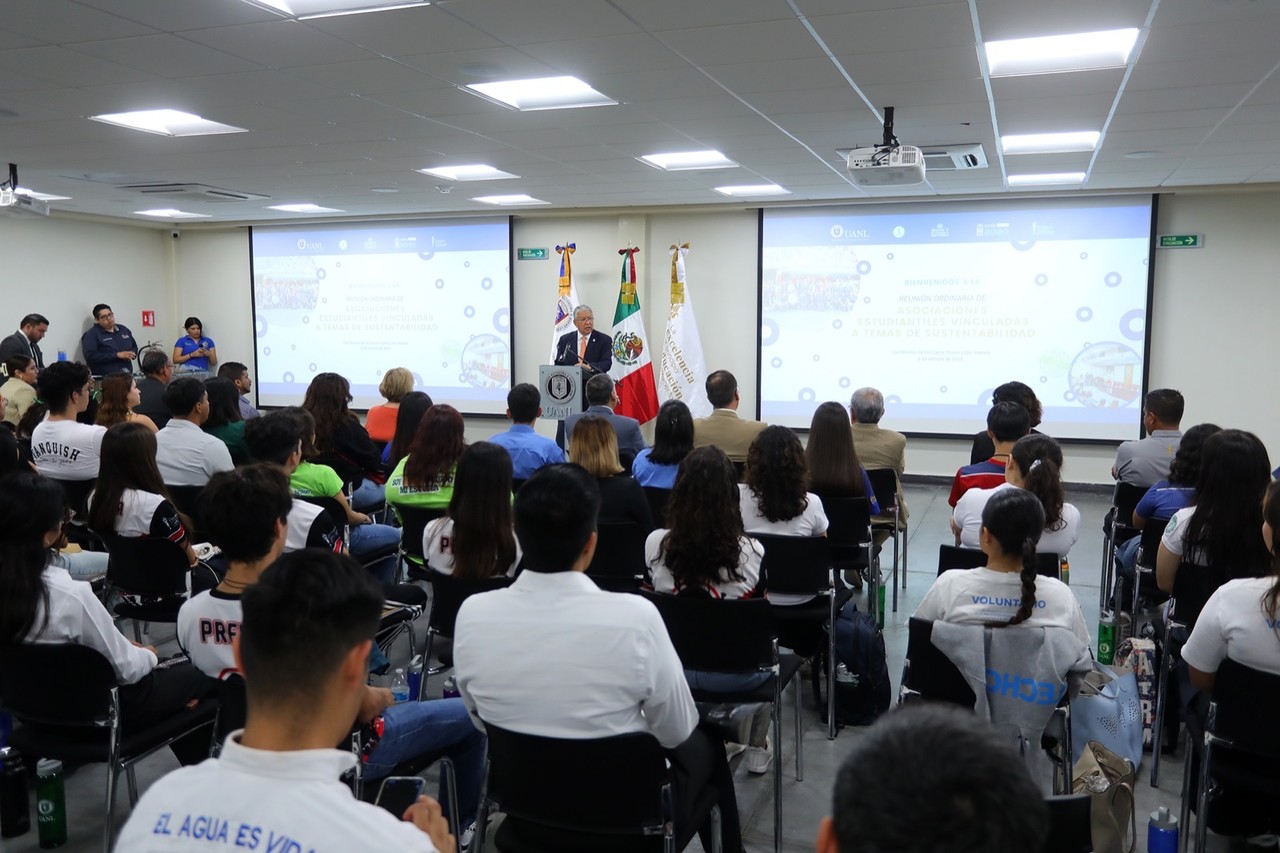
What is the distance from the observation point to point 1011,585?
259 centimetres

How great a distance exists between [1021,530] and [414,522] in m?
2.62

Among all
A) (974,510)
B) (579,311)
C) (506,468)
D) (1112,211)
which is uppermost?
(1112,211)

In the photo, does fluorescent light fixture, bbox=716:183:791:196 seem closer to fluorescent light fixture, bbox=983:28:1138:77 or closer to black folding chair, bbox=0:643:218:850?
fluorescent light fixture, bbox=983:28:1138:77

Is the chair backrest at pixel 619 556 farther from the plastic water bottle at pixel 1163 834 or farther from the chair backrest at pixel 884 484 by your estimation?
the plastic water bottle at pixel 1163 834

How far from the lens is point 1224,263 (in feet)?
27.8

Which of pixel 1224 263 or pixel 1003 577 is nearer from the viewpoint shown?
pixel 1003 577

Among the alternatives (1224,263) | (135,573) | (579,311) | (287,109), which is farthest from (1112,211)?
(135,573)

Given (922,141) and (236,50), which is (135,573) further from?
(922,141)

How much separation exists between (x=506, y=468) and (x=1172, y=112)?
14.8 feet

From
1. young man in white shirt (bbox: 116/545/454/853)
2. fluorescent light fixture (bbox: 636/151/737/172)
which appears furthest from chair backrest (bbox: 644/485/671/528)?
fluorescent light fixture (bbox: 636/151/737/172)

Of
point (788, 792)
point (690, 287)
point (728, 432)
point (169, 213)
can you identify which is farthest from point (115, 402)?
point (169, 213)

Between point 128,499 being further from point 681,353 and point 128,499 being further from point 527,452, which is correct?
point 681,353

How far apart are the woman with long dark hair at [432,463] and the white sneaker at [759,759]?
1.75 meters

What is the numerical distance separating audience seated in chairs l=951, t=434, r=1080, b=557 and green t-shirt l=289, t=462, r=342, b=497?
109 inches
